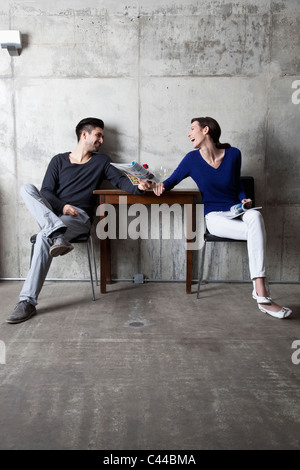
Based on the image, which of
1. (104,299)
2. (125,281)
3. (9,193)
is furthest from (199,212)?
(9,193)

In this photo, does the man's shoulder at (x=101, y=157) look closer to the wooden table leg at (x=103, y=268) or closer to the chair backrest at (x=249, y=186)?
the wooden table leg at (x=103, y=268)

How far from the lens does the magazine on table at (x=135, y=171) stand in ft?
9.93

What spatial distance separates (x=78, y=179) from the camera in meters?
3.66

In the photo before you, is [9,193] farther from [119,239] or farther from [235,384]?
[235,384]

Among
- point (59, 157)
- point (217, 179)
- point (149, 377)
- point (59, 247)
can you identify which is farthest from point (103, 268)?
point (149, 377)

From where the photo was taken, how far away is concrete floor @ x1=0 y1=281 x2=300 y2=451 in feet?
5.11

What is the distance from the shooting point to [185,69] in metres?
3.82

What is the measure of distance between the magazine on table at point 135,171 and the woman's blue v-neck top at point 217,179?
24cm

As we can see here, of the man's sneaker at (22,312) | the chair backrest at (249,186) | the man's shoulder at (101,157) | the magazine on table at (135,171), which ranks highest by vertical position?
the man's shoulder at (101,157)

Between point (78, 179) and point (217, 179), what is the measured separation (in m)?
1.20

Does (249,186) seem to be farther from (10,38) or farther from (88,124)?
(10,38)

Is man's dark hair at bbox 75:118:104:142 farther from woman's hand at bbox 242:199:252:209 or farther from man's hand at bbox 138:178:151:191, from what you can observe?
woman's hand at bbox 242:199:252:209

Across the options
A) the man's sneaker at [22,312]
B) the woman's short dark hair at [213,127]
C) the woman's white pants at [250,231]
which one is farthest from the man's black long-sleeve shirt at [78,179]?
the man's sneaker at [22,312]
